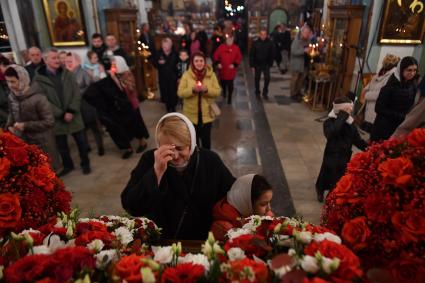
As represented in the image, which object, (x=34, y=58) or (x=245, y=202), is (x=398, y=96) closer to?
(x=245, y=202)

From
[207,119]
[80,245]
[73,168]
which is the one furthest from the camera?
[73,168]

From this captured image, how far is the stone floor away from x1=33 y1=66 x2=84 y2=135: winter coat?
0.82 metres

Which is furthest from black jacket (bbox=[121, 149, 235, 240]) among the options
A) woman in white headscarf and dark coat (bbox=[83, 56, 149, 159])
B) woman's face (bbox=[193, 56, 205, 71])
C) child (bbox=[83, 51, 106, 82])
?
child (bbox=[83, 51, 106, 82])

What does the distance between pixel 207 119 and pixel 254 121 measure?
8.64 ft

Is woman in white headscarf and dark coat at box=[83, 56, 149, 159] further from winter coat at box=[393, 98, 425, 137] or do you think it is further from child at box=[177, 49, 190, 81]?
winter coat at box=[393, 98, 425, 137]

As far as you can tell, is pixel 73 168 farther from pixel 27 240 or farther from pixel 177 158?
pixel 27 240

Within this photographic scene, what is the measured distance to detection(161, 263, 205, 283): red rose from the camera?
108cm

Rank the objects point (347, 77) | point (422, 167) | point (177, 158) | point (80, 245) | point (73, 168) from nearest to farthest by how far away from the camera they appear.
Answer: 1. point (422, 167)
2. point (80, 245)
3. point (177, 158)
4. point (73, 168)
5. point (347, 77)

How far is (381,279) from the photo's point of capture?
42.0 inches

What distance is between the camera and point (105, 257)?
3.92 ft

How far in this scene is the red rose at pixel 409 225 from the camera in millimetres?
1089

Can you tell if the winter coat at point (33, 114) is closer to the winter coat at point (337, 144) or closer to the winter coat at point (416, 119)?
the winter coat at point (337, 144)

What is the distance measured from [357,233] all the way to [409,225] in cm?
18

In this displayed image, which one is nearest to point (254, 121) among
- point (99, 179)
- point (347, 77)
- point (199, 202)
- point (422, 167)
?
point (347, 77)
